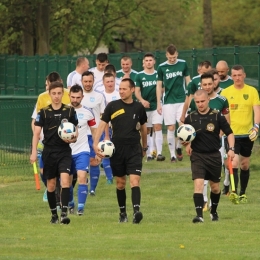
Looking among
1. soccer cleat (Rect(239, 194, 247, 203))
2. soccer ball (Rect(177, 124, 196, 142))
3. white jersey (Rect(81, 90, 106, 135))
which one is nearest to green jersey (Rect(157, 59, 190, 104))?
white jersey (Rect(81, 90, 106, 135))

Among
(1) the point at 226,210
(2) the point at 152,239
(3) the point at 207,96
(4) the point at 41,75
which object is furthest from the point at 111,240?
(4) the point at 41,75

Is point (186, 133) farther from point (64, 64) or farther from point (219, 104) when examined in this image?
point (64, 64)

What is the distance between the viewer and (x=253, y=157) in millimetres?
25734

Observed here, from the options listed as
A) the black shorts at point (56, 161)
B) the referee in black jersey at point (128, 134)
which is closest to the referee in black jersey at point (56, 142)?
the black shorts at point (56, 161)

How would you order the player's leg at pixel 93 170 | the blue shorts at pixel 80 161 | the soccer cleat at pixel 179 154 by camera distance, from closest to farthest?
1. the blue shorts at pixel 80 161
2. the player's leg at pixel 93 170
3. the soccer cleat at pixel 179 154

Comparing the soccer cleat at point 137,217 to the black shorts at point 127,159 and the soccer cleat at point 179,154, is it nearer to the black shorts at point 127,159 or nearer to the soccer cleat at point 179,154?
the black shorts at point 127,159

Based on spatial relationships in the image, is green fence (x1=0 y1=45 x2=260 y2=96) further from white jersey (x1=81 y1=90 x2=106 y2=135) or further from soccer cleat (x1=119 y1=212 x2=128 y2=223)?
soccer cleat (x1=119 y1=212 x2=128 y2=223)

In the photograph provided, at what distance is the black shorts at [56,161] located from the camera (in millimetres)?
15078

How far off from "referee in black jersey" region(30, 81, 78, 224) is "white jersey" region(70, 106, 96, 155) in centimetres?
82

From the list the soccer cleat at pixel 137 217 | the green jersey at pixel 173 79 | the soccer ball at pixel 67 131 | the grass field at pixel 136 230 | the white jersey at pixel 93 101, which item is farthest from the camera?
the green jersey at pixel 173 79

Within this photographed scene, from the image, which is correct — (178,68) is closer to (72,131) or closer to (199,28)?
(72,131)

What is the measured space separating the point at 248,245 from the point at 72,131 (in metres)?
3.08

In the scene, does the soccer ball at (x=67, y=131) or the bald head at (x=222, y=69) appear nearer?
the soccer ball at (x=67, y=131)

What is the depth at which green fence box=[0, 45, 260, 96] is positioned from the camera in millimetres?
27156
